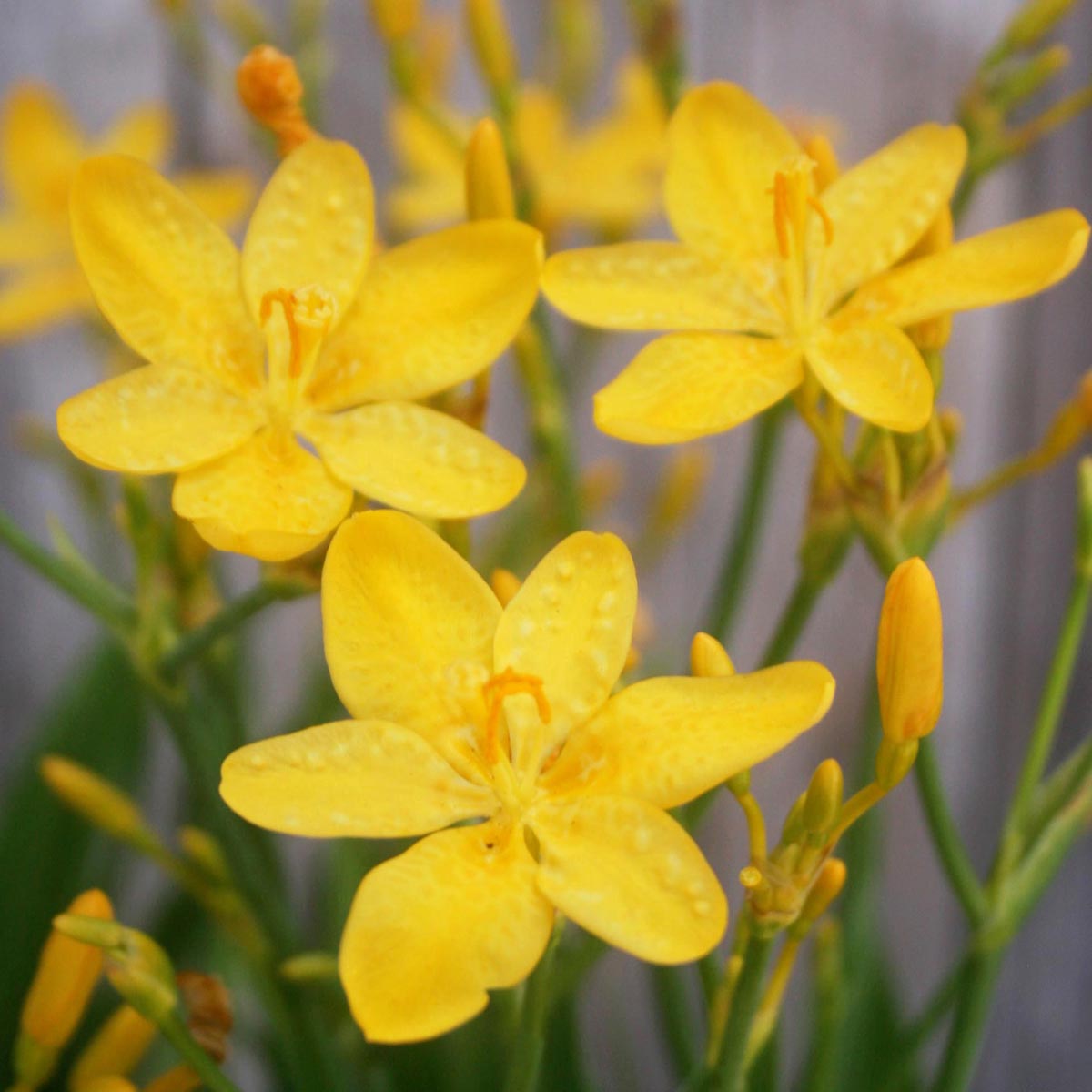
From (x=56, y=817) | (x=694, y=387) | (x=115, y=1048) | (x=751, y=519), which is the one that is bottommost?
(x=56, y=817)

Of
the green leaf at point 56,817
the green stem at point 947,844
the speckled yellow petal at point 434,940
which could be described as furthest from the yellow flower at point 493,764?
the green leaf at point 56,817

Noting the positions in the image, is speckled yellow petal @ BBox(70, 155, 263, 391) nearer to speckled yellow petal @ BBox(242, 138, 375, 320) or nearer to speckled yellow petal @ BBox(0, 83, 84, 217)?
speckled yellow petal @ BBox(242, 138, 375, 320)

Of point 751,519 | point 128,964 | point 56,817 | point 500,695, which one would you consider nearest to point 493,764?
point 500,695

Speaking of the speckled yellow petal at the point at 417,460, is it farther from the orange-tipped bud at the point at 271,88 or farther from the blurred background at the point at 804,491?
the blurred background at the point at 804,491

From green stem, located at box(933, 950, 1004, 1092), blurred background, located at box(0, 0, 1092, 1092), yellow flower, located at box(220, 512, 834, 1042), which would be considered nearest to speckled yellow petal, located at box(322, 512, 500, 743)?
yellow flower, located at box(220, 512, 834, 1042)

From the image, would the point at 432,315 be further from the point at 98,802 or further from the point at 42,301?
the point at 42,301

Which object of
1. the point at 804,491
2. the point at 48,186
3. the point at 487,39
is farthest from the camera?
the point at 804,491
